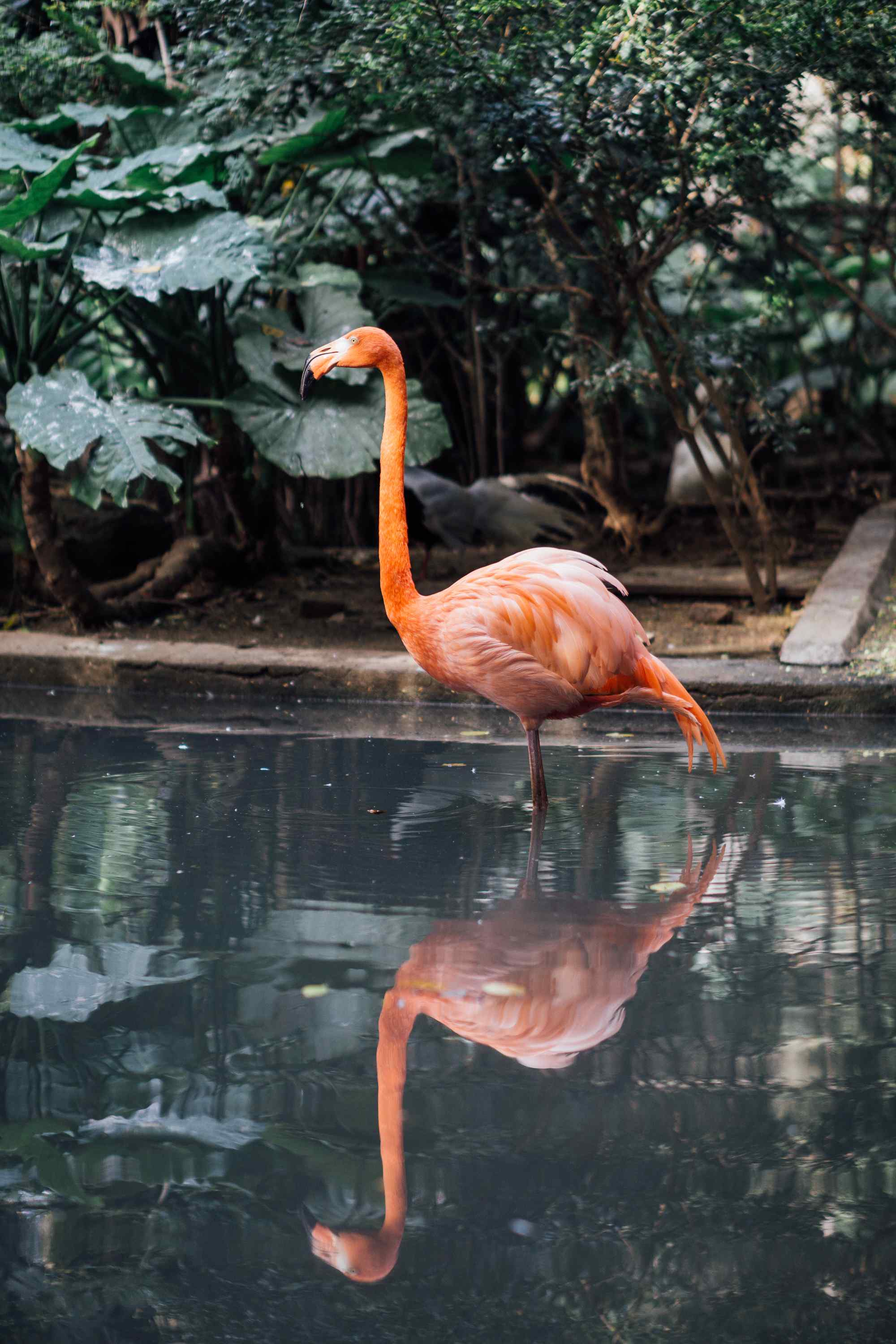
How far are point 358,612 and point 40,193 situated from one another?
2.53 metres

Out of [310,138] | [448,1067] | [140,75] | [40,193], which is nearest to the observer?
[448,1067]

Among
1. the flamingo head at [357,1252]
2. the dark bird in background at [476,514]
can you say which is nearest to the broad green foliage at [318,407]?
the dark bird in background at [476,514]

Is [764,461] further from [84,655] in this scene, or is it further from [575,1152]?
[575,1152]

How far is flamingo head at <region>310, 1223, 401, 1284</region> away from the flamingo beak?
2675mm

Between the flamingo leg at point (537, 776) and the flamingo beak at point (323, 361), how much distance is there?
4.02 ft

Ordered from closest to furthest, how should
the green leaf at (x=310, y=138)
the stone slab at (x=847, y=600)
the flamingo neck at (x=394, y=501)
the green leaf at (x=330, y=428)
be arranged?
the flamingo neck at (x=394, y=501) < the stone slab at (x=847, y=600) < the green leaf at (x=330, y=428) < the green leaf at (x=310, y=138)

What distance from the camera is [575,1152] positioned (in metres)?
2.23

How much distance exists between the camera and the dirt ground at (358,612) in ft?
21.8

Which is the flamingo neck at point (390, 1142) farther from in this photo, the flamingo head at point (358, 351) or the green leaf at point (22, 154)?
the green leaf at point (22, 154)

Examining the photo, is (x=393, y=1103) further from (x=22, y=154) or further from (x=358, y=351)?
(x=22, y=154)

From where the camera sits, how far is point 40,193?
620 cm

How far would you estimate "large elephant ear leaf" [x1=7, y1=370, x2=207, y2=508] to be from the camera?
5996 mm

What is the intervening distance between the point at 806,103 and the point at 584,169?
21.9 feet

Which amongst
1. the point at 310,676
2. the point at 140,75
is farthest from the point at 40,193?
the point at 310,676
